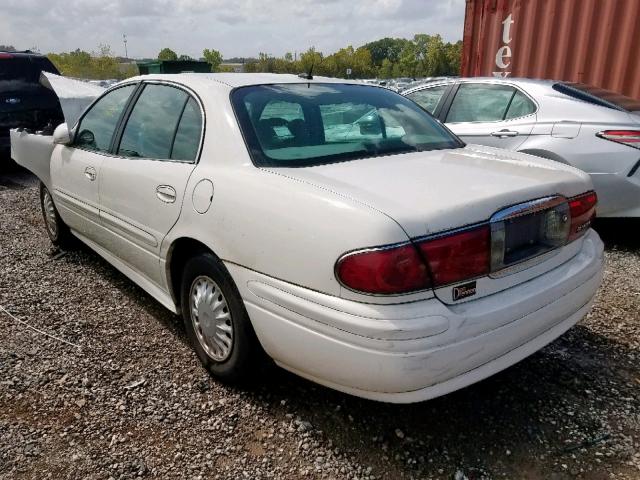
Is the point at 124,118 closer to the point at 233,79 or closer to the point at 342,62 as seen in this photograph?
the point at 233,79

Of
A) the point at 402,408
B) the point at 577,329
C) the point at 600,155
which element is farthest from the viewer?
the point at 600,155

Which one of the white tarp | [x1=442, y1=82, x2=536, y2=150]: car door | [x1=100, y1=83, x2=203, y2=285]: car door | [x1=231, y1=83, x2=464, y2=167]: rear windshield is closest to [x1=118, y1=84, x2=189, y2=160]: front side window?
[x1=100, y1=83, x2=203, y2=285]: car door

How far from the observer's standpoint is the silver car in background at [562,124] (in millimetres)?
4320

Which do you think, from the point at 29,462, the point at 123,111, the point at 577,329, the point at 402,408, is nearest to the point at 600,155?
the point at 577,329

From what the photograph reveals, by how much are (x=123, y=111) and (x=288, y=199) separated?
1.83m

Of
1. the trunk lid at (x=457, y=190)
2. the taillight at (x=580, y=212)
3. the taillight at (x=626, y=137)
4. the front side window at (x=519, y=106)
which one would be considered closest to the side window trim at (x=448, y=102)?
the front side window at (x=519, y=106)

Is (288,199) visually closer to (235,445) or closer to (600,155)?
(235,445)

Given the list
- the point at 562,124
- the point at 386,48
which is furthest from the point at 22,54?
the point at 386,48

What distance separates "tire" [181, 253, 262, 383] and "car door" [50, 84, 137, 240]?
119 cm

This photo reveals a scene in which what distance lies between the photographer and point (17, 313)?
340 cm

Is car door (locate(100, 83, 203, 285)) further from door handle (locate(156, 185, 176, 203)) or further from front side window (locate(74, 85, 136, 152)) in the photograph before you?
front side window (locate(74, 85, 136, 152))

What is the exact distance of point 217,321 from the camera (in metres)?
2.50

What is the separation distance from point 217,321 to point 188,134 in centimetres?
96

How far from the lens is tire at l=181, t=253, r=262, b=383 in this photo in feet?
7.59
